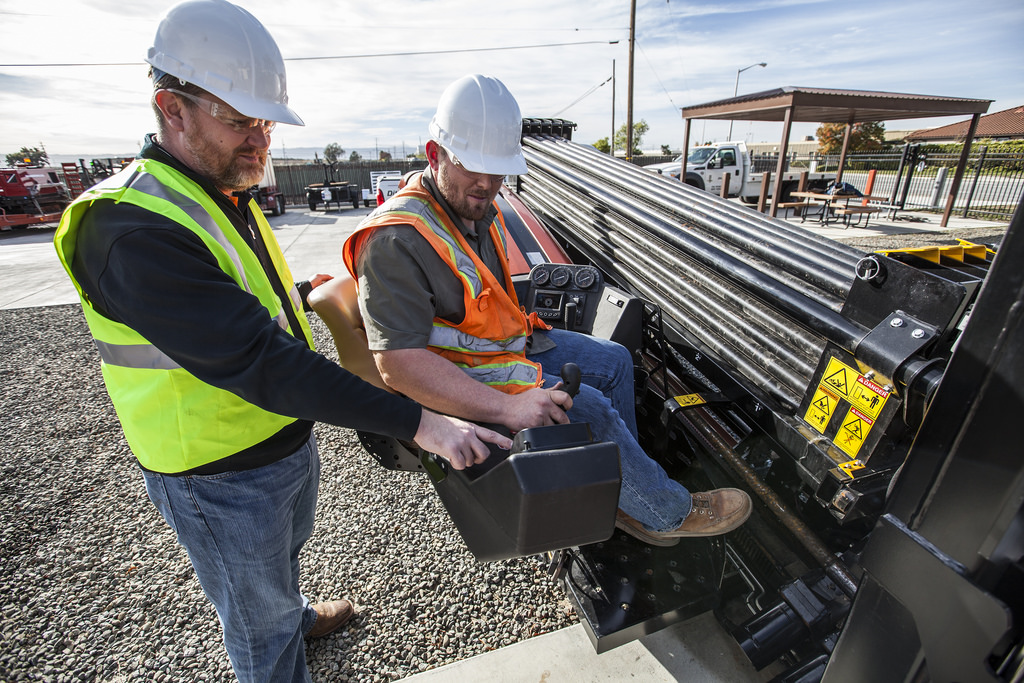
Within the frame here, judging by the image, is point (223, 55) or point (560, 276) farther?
point (560, 276)

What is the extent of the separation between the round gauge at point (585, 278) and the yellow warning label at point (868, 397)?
1.24 m

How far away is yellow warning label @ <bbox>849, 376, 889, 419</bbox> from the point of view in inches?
51.2

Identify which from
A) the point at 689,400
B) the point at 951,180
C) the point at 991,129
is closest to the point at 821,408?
the point at 689,400

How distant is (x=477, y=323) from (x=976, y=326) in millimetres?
1240

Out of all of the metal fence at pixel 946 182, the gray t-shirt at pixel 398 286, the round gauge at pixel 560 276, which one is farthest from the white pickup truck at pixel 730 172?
the gray t-shirt at pixel 398 286

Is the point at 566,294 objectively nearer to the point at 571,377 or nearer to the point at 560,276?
the point at 560,276

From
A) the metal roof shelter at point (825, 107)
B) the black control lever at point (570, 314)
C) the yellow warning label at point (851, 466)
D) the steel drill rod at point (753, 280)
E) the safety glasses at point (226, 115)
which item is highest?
the metal roof shelter at point (825, 107)

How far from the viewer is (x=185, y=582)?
2.29 m

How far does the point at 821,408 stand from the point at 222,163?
180 centimetres

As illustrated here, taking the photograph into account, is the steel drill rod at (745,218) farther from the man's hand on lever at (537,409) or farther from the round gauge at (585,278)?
the man's hand on lever at (537,409)

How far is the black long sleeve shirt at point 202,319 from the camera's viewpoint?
103cm

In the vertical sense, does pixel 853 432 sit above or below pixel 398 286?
below

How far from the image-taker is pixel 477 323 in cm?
171

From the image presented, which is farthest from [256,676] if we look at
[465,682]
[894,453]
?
[894,453]
